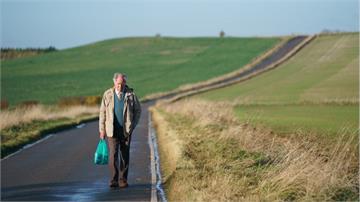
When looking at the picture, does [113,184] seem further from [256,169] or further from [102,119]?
[256,169]

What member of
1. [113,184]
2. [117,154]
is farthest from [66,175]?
[113,184]

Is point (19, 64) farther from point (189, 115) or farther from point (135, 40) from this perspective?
point (189, 115)

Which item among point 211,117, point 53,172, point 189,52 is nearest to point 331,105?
point 211,117

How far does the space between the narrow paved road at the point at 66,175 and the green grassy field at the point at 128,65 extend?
143 ft

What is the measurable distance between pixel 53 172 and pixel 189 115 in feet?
54.6

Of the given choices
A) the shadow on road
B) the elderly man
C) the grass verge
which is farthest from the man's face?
the grass verge

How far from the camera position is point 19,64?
4230 inches

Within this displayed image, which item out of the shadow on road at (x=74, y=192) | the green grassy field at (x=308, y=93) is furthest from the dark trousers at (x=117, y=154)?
the green grassy field at (x=308, y=93)

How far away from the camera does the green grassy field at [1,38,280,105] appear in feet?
253

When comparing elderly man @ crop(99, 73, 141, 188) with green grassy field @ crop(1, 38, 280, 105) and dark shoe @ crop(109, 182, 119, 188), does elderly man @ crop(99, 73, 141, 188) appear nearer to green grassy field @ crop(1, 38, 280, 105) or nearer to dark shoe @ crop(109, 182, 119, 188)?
dark shoe @ crop(109, 182, 119, 188)

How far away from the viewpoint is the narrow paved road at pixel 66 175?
13562mm

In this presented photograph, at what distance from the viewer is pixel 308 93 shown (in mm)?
51344

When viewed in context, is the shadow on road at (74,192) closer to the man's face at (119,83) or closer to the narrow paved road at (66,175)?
the narrow paved road at (66,175)

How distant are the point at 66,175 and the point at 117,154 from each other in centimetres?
222
